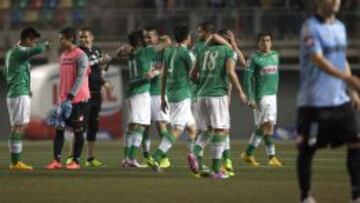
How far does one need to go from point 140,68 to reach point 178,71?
57.9 inches

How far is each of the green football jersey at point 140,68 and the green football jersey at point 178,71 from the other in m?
0.93

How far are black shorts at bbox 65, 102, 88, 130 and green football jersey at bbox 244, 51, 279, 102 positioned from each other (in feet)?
11.9

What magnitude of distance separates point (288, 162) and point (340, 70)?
10.2 m

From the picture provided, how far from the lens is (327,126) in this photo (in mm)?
12367

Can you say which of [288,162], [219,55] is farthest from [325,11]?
[288,162]

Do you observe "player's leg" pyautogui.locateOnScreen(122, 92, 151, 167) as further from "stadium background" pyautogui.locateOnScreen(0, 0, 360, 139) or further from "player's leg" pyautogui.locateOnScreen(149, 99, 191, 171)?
"stadium background" pyautogui.locateOnScreen(0, 0, 360, 139)

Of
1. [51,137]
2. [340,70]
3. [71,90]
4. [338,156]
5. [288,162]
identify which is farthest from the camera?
[51,137]

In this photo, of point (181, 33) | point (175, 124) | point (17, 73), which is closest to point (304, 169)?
point (181, 33)

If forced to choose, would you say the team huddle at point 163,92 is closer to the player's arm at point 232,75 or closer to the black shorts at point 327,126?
the player's arm at point 232,75

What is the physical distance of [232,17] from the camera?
3766 centimetres

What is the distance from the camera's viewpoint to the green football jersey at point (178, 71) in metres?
18.5

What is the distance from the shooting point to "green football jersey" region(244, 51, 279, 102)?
22.0 metres

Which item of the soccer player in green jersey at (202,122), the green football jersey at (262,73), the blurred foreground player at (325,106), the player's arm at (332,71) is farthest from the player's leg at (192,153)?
the player's arm at (332,71)

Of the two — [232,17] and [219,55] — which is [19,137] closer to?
[219,55]
